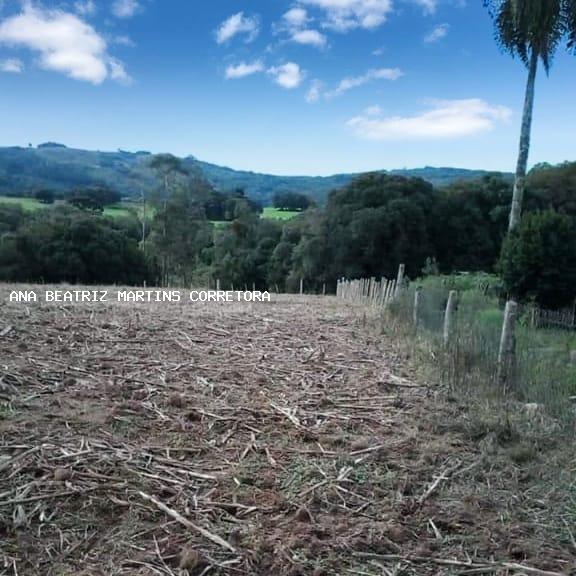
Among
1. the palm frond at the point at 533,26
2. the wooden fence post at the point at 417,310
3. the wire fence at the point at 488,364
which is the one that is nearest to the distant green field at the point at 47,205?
the palm frond at the point at 533,26

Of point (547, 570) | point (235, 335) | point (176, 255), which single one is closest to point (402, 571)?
point (547, 570)

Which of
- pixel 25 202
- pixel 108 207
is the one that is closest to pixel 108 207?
pixel 108 207

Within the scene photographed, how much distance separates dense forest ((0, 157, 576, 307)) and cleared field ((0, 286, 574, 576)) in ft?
52.9

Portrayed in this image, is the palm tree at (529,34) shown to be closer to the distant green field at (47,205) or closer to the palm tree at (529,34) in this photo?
the palm tree at (529,34)

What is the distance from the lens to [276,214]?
36750 millimetres

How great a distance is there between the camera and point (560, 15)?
41.9ft

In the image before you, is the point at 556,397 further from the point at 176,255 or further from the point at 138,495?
the point at 176,255

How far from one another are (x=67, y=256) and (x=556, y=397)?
2007 cm

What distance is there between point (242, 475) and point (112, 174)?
34.7 metres

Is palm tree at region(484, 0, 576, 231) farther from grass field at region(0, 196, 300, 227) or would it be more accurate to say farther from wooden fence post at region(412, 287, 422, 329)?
grass field at region(0, 196, 300, 227)

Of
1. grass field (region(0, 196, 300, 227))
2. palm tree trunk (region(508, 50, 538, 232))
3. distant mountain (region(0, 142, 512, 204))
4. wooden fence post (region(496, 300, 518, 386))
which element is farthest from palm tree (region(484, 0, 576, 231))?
grass field (region(0, 196, 300, 227))

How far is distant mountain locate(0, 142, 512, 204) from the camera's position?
1166 inches

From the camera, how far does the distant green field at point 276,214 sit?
34.3 meters

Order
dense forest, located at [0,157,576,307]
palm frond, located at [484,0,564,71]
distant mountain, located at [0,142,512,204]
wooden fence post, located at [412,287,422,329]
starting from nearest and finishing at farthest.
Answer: wooden fence post, located at [412,287,422,329]
palm frond, located at [484,0,564,71]
dense forest, located at [0,157,576,307]
distant mountain, located at [0,142,512,204]
